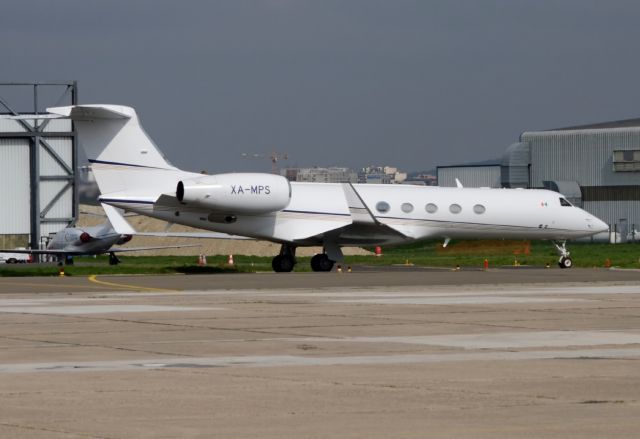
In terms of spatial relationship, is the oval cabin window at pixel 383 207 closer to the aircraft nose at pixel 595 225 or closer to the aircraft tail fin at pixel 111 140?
the aircraft tail fin at pixel 111 140

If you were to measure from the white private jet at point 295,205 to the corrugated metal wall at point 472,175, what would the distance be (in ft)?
274

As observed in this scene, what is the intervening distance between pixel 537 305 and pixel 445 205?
20.9m

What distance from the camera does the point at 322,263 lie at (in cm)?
4728

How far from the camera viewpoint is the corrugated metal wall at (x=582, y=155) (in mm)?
100812

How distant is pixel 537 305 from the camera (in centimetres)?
2739

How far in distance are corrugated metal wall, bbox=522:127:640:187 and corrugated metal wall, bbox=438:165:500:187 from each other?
28.5 meters

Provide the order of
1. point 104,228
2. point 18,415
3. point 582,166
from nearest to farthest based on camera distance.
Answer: point 18,415 → point 104,228 → point 582,166

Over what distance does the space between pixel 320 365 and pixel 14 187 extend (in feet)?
216

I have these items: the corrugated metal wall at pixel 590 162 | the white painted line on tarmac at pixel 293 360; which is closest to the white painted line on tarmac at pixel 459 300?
the white painted line on tarmac at pixel 293 360

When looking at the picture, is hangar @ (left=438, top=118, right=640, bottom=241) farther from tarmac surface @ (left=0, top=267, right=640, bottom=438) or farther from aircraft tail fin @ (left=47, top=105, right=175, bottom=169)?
tarmac surface @ (left=0, top=267, right=640, bottom=438)

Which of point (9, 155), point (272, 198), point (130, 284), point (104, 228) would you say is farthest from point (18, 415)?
point (9, 155)

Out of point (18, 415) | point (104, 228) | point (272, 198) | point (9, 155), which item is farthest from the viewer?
point (9, 155)

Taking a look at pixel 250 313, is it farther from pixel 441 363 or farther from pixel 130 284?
pixel 130 284

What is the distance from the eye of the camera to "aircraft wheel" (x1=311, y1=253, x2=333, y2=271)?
47.2m
